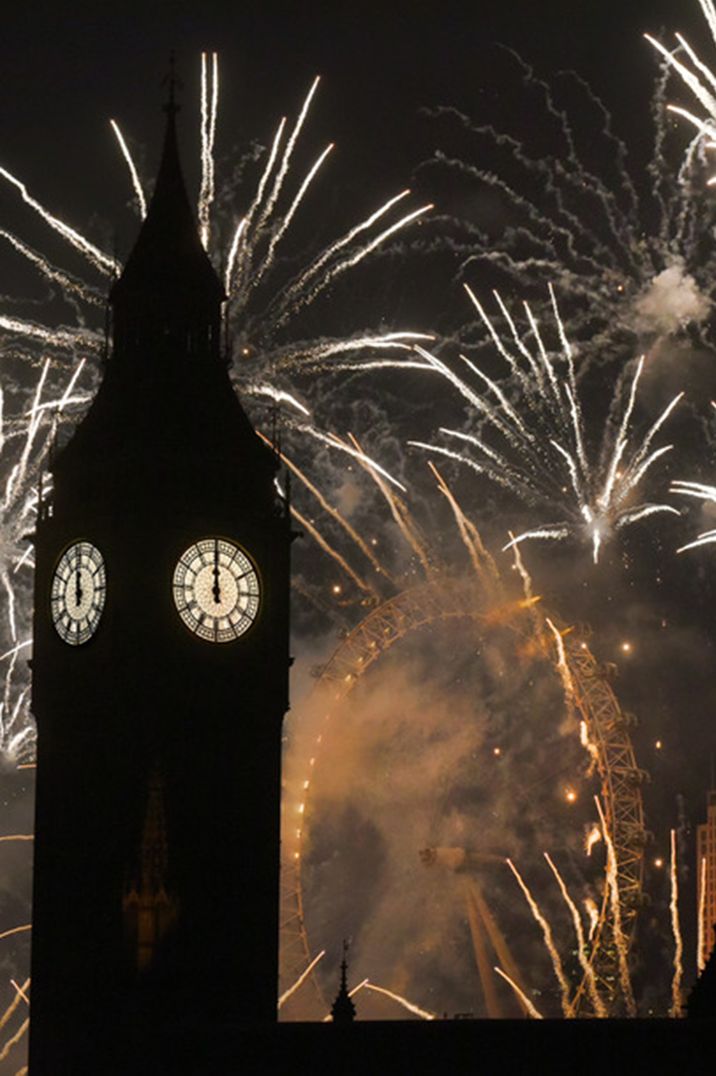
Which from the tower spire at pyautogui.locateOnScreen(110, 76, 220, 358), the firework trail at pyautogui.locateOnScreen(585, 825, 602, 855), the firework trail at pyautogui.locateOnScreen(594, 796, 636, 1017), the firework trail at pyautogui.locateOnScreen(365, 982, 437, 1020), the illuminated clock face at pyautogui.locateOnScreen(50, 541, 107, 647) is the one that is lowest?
the firework trail at pyautogui.locateOnScreen(365, 982, 437, 1020)

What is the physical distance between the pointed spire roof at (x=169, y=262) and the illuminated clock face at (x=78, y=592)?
7.56m

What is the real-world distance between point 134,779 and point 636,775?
137 feet

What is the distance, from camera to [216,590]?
91.1m

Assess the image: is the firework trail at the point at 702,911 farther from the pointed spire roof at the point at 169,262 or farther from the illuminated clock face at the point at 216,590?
the pointed spire roof at the point at 169,262

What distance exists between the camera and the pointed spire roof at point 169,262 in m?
94.1

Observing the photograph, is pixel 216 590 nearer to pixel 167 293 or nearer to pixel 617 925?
pixel 167 293

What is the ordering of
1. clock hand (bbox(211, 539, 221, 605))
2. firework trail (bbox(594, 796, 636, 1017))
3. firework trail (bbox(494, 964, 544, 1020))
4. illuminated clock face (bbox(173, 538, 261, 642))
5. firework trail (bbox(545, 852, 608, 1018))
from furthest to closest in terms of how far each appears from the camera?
firework trail (bbox(494, 964, 544, 1020)) < firework trail (bbox(594, 796, 636, 1017)) < firework trail (bbox(545, 852, 608, 1018)) < clock hand (bbox(211, 539, 221, 605)) < illuminated clock face (bbox(173, 538, 261, 642))

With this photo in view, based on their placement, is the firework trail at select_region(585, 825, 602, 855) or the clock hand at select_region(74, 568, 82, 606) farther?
the firework trail at select_region(585, 825, 602, 855)

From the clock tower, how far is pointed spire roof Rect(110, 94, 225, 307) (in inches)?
3.4

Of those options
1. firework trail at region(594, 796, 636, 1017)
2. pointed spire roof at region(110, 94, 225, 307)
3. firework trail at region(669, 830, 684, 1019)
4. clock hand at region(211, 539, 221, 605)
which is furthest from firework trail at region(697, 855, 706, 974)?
pointed spire roof at region(110, 94, 225, 307)

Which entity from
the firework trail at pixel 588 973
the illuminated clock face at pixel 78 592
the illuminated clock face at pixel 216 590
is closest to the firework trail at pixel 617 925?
the firework trail at pixel 588 973

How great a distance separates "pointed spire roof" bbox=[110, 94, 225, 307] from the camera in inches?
3703

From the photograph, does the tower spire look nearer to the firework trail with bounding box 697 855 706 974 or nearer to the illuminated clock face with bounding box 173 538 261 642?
the illuminated clock face with bounding box 173 538 261 642

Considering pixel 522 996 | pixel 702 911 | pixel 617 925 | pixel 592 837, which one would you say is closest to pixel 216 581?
pixel 617 925
